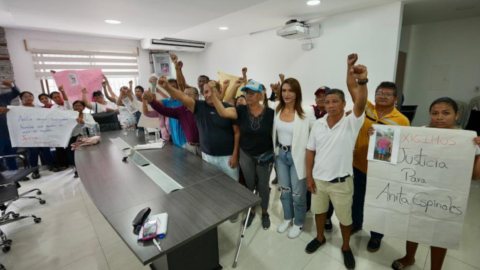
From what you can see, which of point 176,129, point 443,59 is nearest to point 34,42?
point 176,129

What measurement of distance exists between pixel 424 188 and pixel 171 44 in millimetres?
5942

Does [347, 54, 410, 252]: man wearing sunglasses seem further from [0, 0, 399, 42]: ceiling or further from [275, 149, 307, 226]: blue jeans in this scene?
[0, 0, 399, 42]: ceiling

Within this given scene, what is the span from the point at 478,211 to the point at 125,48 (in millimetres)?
7156

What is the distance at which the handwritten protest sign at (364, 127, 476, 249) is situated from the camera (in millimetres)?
1325

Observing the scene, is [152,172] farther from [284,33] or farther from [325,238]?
[284,33]

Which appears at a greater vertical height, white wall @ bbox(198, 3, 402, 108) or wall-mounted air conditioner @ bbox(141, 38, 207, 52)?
wall-mounted air conditioner @ bbox(141, 38, 207, 52)

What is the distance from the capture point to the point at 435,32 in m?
4.24

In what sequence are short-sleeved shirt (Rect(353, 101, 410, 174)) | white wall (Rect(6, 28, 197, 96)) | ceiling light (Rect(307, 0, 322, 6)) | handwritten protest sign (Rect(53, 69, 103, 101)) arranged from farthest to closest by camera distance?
1. handwritten protest sign (Rect(53, 69, 103, 101))
2. white wall (Rect(6, 28, 197, 96))
3. ceiling light (Rect(307, 0, 322, 6))
4. short-sleeved shirt (Rect(353, 101, 410, 174))

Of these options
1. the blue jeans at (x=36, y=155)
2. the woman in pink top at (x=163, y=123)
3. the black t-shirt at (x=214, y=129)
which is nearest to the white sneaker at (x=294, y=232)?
the black t-shirt at (x=214, y=129)

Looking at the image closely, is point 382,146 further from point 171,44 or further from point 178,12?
point 171,44

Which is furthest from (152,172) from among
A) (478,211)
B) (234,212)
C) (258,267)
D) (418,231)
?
(478,211)

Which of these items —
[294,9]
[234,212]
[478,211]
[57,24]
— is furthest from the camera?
[57,24]

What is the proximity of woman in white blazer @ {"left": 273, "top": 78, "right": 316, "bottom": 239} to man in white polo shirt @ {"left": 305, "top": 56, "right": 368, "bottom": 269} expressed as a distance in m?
0.09

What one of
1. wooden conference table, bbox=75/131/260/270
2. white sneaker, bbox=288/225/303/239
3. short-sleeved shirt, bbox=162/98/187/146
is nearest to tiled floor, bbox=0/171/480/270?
white sneaker, bbox=288/225/303/239
